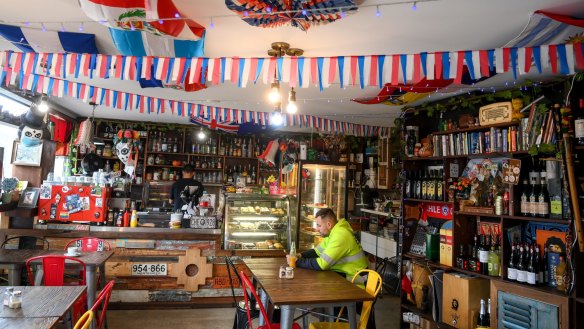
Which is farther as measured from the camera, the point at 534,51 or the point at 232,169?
the point at 232,169

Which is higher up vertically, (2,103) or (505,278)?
(2,103)

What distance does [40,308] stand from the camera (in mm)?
2576

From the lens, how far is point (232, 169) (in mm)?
9383

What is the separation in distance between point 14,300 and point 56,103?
214 inches

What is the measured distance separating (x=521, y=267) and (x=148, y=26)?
396cm

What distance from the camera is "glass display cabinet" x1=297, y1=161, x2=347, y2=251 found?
697cm

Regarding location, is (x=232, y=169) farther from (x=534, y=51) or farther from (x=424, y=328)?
(x=534, y=51)

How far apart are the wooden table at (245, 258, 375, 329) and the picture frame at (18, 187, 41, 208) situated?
3538 millimetres

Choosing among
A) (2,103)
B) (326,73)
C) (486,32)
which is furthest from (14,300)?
(2,103)

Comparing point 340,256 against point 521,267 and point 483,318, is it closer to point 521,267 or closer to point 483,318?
point 483,318

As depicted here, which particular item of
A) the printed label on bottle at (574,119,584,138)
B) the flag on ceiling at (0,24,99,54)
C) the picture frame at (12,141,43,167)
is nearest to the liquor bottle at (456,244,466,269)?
the printed label on bottle at (574,119,584,138)

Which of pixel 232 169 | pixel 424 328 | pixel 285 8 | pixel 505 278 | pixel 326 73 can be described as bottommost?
pixel 424 328

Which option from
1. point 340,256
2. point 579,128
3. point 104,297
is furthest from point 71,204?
point 579,128

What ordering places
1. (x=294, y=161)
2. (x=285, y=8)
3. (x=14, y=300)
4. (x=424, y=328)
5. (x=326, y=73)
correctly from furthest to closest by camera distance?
(x=294, y=161), (x=424, y=328), (x=326, y=73), (x=285, y=8), (x=14, y=300)
